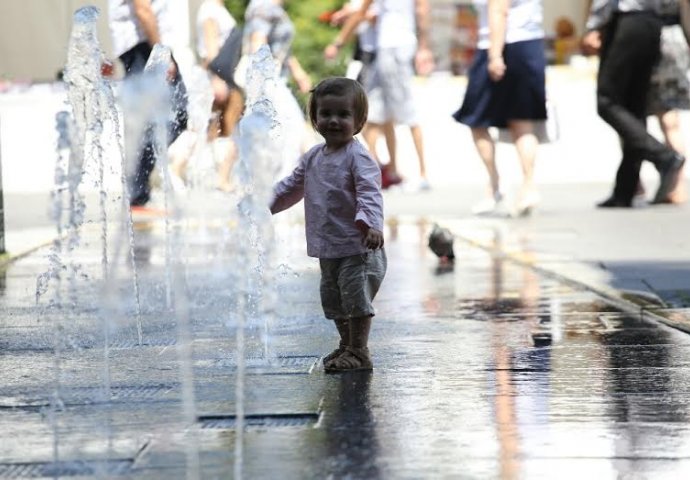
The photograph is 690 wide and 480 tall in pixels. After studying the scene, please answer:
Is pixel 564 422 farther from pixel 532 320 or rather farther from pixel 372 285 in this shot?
pixel 532 320

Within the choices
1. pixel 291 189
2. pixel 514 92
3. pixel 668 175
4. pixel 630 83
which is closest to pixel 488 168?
pixel 514 92

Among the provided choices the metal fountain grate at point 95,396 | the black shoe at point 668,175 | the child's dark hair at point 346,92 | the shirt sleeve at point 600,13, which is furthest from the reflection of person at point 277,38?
the metal fountain grate at point 95,396

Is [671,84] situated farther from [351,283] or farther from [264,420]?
[264,420]

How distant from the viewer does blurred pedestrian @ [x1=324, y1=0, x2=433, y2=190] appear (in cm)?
1415

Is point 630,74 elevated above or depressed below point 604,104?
above

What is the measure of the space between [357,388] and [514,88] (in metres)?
6.86

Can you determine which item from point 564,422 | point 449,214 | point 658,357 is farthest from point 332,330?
point 449,214

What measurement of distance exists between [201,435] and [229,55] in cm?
917

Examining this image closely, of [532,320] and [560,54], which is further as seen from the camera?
[560,54]

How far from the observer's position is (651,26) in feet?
40.3

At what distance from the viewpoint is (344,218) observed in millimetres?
6023

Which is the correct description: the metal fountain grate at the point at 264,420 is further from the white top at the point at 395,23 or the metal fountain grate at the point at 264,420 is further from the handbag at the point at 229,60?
the white top at the point at 395,23

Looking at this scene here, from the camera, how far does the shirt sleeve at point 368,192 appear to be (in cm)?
584

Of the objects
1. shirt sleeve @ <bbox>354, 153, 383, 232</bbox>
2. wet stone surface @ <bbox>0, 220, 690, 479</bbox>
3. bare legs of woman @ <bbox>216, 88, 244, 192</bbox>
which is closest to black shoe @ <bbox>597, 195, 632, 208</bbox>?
bare legs of woman @ <bbox>216, 88, 244, 192</bbox>
